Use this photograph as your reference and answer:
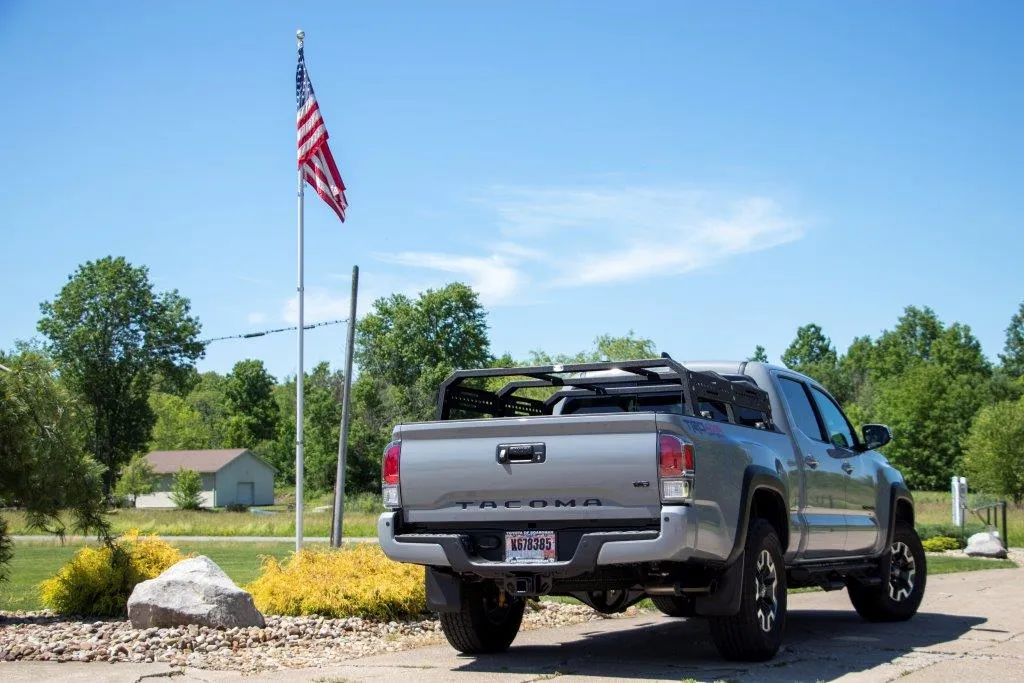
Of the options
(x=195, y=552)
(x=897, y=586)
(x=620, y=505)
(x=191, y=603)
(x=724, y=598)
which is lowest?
(x=195, y=552)

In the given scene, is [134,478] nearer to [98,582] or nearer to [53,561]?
[53,561]

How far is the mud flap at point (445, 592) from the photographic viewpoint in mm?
8070

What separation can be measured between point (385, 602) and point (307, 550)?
138cm

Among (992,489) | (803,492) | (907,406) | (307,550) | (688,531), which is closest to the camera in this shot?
(688,531)

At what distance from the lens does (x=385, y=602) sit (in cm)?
Result: 1016

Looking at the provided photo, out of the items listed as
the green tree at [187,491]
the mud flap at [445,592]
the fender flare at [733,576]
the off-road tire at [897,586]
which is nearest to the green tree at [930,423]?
the green tree at [187,491]

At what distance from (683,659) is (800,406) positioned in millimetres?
2553

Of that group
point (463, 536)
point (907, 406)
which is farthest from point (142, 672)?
point (907, 406)

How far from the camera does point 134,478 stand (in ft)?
247

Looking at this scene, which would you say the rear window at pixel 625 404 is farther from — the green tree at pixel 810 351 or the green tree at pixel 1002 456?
the green tree at pixel 810 351

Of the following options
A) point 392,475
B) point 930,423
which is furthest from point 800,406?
point 930,423

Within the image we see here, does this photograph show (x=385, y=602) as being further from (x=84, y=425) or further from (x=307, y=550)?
(x=84, y=425)

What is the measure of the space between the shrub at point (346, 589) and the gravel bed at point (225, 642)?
0.45 ft

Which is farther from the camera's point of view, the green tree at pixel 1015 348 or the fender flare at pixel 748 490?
the green tree at pixel 1015 348
